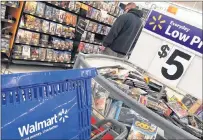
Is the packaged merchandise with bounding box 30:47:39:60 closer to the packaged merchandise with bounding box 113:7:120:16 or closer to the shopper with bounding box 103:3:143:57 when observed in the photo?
the shopper with bounding box 103:3:143:57

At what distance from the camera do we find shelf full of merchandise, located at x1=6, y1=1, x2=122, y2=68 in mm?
5230

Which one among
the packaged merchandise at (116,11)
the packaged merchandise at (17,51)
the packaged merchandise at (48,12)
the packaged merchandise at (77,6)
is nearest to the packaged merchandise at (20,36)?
the packaged merchandise at (17,51)

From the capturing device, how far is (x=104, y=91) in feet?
5.25

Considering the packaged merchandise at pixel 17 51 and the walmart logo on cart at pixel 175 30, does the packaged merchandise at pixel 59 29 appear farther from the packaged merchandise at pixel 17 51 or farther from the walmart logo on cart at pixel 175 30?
the walmart logo on cart at pixel 175 30

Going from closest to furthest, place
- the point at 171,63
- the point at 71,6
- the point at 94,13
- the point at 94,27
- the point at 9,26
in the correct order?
the point at 171,63 < the point at 9,26 < the point at 71,6 < the point at 94,13 < the point at 94,27

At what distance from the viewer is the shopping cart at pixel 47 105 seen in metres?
0.83

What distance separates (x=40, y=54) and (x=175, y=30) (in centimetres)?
438

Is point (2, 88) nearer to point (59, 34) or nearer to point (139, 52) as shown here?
point (139, 52)

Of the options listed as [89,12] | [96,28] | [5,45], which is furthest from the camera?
[96,28]

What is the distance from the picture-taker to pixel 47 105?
966mm

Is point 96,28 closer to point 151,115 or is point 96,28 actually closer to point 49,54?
point 49,54

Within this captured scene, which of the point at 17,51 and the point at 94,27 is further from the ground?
the point at 94,27

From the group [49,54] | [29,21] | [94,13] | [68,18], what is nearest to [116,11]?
[94,13]

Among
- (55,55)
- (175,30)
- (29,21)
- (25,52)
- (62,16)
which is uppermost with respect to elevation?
(175,30)
